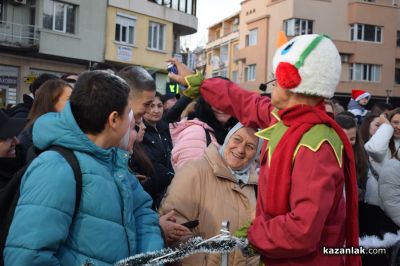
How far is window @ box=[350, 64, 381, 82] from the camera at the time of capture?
122 feet

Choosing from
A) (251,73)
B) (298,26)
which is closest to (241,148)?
(298,26)

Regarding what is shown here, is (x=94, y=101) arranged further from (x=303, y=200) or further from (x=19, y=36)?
(x=19, y=36)

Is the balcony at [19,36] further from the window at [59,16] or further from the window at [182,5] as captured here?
the window at [182,5]

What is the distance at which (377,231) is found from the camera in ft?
15.9

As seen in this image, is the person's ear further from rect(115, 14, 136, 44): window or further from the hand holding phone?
rect(115, 14, 136, 44): window

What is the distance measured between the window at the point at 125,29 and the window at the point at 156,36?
1.34 m

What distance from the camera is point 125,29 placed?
88.7 feet

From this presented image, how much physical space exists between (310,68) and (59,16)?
24026 millimetres

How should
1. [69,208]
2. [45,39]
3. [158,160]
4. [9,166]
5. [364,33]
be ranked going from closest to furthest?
[69,208] < [9,166] < [158,160] < [45,39] < [364,33]

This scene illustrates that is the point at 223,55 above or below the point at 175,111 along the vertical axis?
above

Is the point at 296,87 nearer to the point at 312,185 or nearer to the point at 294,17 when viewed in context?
the point at 312,185

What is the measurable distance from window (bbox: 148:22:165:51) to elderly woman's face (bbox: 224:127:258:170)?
25.8 m

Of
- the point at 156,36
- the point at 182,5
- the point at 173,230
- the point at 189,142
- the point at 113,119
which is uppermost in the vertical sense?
the point at 182,5

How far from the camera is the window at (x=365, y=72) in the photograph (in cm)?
3709
